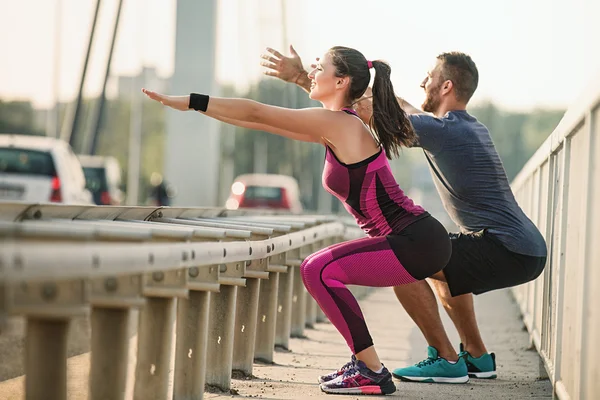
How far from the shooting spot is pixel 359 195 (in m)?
6.83

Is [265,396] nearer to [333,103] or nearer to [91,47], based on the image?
[333,103]

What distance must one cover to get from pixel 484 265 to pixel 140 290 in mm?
3173

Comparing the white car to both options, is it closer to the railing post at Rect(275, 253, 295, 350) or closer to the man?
the railing post at Rect(275, 253, 295, 350)

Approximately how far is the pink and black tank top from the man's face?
1.29 metres

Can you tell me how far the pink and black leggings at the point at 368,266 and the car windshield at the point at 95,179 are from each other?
23.4m

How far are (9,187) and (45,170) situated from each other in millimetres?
557

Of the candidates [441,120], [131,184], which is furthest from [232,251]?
[131,184]

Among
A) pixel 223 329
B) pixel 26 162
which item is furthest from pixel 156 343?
pixel 26 162

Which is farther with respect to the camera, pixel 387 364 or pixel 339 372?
pixel 387 364

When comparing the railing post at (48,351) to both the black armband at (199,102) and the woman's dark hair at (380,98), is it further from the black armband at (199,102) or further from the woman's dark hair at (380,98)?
the woman's dark hair at (380,98)

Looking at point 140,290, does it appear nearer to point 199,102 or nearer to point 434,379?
point 199,102

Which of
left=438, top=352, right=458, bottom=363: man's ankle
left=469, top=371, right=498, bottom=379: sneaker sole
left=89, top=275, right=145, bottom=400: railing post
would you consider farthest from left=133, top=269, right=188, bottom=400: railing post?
left=469, top=371, right=498, bottom=379: sneaker sole

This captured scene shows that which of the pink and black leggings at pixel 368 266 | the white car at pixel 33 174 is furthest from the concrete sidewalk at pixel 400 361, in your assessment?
the white car at pixel 33 174

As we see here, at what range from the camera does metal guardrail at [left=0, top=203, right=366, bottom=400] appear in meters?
4.01
